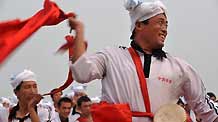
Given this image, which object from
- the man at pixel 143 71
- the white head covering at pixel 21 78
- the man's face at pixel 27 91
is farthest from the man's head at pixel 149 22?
the white head covering at pixel 21 78

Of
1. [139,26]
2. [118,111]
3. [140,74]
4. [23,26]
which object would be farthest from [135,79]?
[23,26]

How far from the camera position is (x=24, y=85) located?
12.3 feet

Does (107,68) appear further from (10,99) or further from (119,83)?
(10,99)

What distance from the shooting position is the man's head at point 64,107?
4863mm

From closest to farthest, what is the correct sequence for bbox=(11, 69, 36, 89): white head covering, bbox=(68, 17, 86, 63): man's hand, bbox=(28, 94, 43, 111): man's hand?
1. bbox=(68, 17, 86, 63): man's hand
2. bbox=(28, 94, 43, 111): man's hand
3. bbox=(11, 69, 36, 89): white head covering

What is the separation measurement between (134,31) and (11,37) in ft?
2.29

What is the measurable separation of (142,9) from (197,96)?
1.47 ft

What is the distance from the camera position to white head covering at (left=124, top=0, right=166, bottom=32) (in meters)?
2.45

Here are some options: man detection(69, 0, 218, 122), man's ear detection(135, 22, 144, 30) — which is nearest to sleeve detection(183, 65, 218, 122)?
man detection(69, 0, 218, 122)

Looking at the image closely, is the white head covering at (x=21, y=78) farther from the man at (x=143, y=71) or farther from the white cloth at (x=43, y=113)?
the man at (x=143, y=71)

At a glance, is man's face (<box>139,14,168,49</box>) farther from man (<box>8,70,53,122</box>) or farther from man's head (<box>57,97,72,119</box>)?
man's head (<box>57,97,72,119</box>)

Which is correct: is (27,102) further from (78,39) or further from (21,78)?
(78,39)

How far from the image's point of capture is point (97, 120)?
2.26 m

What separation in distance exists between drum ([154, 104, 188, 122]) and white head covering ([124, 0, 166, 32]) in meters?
0.42
